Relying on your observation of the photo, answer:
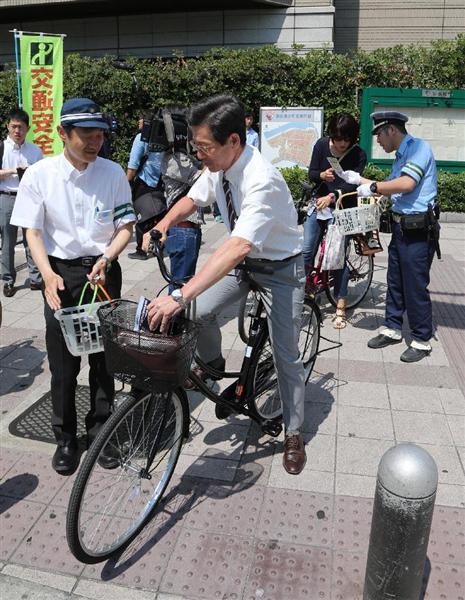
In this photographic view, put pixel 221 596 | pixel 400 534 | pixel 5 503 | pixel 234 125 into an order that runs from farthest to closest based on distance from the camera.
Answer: pixel 5 503, pixel 234 125, pixel 221 596, pixel 400 534

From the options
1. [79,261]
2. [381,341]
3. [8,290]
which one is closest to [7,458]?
[79,261]

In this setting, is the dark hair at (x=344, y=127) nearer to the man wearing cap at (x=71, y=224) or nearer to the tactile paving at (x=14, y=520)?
the man wearing cap at (x=71, y=224)

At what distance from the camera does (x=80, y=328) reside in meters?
2.74

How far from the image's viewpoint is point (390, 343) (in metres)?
4.93

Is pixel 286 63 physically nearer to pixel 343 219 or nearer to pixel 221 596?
pixel 343 219

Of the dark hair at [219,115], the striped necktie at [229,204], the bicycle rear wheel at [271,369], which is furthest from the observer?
the bicycle rear wheel at [271,369]

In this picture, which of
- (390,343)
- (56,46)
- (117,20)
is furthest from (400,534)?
(117,20)

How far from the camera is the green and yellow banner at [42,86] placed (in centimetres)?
849

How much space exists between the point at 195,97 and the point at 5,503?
10422 mm

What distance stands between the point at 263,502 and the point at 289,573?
0.48m

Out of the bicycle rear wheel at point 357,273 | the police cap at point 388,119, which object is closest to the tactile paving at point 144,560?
the police cap at point 388,119

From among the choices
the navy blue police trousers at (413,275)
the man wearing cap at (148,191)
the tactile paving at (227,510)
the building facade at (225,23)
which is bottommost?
the tactile paving at (227,510)

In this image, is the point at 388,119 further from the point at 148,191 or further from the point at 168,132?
the point at 148,191

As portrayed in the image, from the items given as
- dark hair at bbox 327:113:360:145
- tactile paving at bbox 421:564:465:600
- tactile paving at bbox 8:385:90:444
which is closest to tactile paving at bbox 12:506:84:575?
tactile paving at bbox 8:385:90:444
